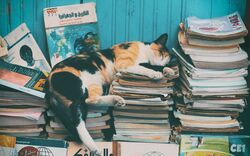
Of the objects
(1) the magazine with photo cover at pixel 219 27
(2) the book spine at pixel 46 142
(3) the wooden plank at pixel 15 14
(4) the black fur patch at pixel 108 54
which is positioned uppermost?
(3) the wooden plank at pixel 15 14

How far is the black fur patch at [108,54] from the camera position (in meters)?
2.00

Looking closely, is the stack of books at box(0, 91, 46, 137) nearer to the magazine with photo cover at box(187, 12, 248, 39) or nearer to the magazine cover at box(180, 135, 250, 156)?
the magazine cover at box(180, 135, 250, 156)

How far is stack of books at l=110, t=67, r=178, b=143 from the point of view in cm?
191

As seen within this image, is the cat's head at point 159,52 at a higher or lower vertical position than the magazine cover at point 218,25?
lower

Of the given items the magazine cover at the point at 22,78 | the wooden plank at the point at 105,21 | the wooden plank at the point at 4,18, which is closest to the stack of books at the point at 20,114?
the magazine cover at the point at 22,78

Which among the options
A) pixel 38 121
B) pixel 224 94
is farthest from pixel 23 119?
pixel 224 94

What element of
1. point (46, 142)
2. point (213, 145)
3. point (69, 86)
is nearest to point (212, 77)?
point (213, 145)

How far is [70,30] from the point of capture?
78.7 inches

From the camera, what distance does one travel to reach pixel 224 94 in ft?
6.31

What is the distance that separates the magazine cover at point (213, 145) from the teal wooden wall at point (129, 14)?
18.6 inches

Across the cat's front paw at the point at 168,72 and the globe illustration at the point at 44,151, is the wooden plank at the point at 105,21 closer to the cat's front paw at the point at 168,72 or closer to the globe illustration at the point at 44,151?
the cat's front paw at the point at 168,72

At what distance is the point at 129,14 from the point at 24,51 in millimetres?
503

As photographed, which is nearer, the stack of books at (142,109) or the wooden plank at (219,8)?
the stack of books at (142,109)

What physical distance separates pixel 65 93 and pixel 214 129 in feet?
2.19
